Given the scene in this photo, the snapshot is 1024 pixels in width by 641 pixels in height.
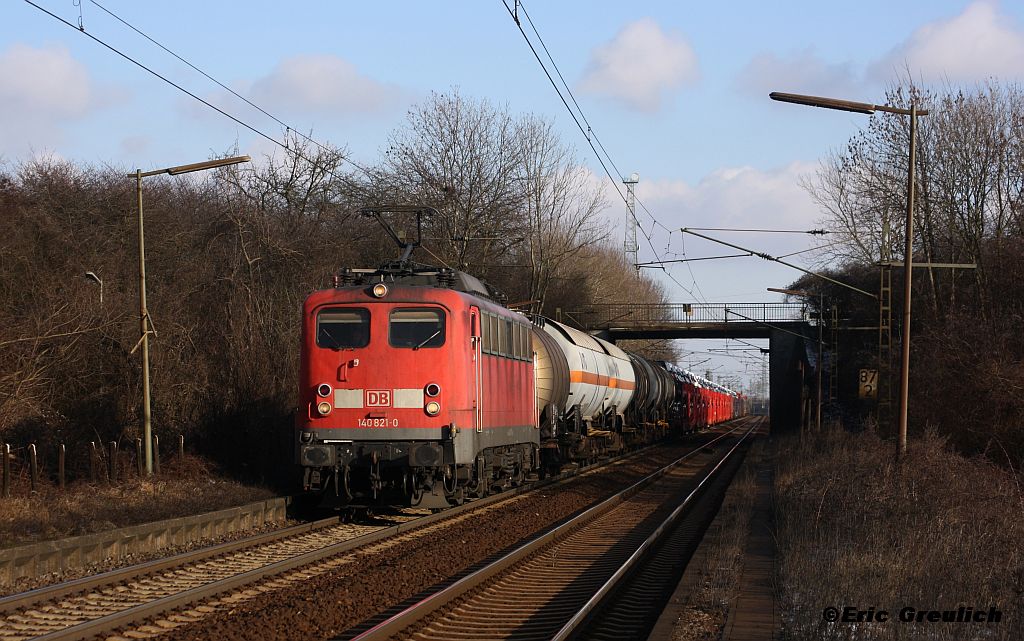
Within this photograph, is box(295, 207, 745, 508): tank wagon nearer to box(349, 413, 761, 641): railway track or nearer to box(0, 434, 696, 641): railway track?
box(0, 434, 696, 641): railway track

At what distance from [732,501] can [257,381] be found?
10.7 meters

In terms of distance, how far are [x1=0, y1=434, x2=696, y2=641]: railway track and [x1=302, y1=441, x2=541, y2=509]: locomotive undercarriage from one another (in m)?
0.77

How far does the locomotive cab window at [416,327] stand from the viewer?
1525 centimetres

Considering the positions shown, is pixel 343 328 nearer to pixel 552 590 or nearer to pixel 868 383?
pixel 552 590

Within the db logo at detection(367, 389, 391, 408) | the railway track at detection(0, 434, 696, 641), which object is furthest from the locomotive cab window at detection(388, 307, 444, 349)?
the railway track at detection(0, 434, 696, 641)

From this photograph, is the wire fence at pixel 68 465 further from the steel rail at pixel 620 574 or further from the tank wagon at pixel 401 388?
the steel rail at pixel 620 574

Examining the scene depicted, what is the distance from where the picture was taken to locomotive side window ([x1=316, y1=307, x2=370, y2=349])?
15.4 m

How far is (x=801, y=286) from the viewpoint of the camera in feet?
242

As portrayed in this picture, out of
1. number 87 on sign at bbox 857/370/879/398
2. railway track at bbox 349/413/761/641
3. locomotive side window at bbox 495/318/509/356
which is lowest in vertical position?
railway track at bbox 349/413/761/641

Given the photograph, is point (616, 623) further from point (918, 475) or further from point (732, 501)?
point (732, 501)

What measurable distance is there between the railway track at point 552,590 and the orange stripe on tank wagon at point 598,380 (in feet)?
25.3

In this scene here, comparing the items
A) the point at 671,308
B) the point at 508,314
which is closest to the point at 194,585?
the point at 508,314

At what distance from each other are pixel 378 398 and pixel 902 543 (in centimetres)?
715

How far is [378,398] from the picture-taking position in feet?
49.7
